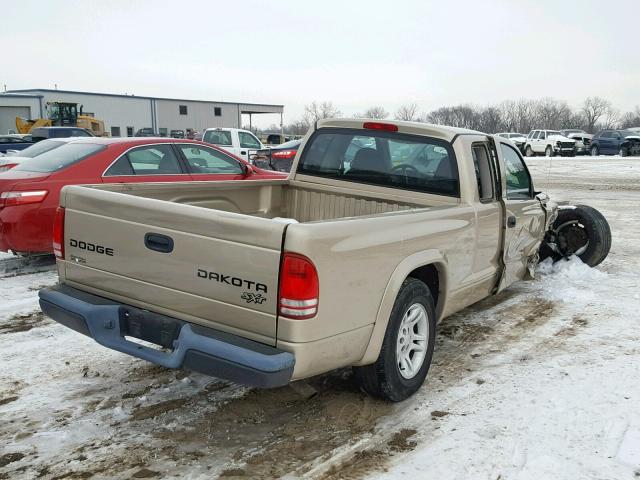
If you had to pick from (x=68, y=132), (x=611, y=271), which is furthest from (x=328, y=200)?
(x=68, y=132)

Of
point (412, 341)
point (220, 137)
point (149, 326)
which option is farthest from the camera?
point (220, 137)

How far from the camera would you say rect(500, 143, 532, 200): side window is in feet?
18.0

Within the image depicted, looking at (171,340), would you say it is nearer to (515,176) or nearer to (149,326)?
(149,326)

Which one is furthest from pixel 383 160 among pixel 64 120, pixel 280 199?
pixel 64 120

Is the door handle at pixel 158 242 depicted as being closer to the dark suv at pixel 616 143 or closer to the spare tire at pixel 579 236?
the spare tire at pixel 579 236

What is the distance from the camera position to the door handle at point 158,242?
325 cm

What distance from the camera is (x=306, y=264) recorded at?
9.44ft

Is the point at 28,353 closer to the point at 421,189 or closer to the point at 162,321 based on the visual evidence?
the point at 162,321

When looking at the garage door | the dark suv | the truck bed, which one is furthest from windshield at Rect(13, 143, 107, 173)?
the garage door

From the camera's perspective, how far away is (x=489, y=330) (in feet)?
Result: 17.5

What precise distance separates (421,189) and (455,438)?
6.85 feet

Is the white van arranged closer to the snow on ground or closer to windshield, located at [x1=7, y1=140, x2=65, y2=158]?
windshield, located at [x1=7, y1=140, x2=65, y2=158]

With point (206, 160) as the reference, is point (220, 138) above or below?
below

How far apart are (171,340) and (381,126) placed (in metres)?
2.76
